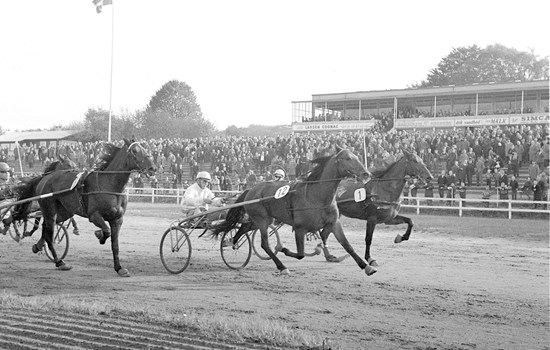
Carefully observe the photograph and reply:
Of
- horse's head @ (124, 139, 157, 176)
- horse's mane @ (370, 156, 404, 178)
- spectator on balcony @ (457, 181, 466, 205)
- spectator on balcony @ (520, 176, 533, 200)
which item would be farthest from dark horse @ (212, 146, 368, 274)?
spectator on balcony @ (457, 181, 466, 205)

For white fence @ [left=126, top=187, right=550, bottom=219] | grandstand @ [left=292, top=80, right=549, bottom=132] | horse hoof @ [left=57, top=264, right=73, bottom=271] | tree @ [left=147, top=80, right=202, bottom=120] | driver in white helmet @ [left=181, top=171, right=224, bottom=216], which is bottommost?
horse hoof @ [left=57, top=264, right=73, bottom=271]

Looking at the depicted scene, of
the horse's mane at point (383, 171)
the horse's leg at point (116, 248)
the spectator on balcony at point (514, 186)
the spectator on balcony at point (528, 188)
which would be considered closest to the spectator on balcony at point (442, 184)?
the spectator on balcony at point (514, 186)

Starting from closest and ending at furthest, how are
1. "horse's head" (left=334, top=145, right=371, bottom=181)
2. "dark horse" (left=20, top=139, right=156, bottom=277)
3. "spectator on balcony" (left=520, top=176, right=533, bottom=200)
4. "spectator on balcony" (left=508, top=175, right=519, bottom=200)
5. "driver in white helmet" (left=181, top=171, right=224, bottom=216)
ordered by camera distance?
1. "horse's head" (left=334, top=145, right=371, bottom=181)
2. "dark horse" (left=20, top=139, right=156, bottom=277)
3. "driver in white helmet" (left=181, top=171, right=224, bottom=216)
4. "spectator on balcony" (left=520, top=176, right=533, bottom=200)
5. "spectator on balcony" (left=508, top=175, right=519, bottom=200)

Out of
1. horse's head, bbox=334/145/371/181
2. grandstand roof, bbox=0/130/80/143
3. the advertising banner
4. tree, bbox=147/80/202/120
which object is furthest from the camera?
tree, bbox=147/80/202/120

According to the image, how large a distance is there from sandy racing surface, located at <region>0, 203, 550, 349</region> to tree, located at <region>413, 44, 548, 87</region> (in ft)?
149

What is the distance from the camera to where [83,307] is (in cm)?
630

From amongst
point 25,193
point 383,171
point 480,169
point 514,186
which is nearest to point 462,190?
point 480,169

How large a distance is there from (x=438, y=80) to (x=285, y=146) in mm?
36900

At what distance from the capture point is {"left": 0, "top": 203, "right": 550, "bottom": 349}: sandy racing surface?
5.66 meters

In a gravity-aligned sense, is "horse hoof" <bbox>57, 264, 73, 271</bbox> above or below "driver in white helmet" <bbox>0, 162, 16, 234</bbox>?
below

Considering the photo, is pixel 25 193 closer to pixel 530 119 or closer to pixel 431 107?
pixel 530 119

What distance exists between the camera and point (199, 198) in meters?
9.92

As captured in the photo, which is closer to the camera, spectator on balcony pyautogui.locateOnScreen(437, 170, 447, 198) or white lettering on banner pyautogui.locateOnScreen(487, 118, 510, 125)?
spectator on balcony pyautogui.locateOnScreen(437, 170, 447, 198)

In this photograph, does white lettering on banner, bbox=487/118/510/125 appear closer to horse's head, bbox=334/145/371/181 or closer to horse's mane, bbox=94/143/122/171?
horse's head, bbox=334/145/371/181
